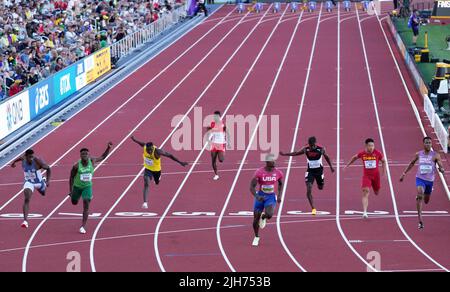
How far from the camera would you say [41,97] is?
108 feet

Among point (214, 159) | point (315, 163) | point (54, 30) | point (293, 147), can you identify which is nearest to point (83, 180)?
point (315, 163)

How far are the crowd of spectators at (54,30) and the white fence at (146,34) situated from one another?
1.00 ft

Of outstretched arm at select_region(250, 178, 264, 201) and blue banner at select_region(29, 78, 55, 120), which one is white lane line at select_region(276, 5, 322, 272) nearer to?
outstretched arm at select_region(250, 178, 264, 201)

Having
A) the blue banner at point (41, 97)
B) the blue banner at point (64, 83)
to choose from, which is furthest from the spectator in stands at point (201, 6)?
the blue banner at point (41, 97)

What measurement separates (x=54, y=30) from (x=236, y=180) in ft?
60.6

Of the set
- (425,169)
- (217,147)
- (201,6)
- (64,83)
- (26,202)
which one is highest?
(425,169)

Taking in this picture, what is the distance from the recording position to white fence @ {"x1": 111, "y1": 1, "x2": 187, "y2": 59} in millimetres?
44344

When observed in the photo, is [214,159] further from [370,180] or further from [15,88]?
[15,88]

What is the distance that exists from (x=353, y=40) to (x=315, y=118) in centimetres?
1810

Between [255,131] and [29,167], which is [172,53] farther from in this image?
[29,167]

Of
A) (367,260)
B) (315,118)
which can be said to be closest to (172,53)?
(315,118)

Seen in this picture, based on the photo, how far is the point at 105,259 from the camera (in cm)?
1778

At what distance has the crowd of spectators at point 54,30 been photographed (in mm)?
34125
